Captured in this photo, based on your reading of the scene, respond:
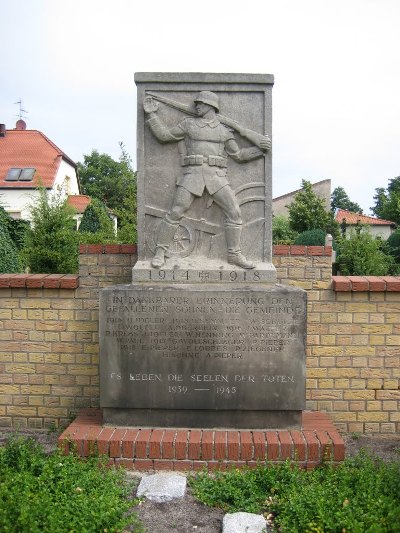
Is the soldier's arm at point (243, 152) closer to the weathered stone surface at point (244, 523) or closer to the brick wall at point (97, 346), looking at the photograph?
the brick wall at point (97, 346)

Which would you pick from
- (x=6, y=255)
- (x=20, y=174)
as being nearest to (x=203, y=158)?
(x=6, y=255)

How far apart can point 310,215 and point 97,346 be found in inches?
825

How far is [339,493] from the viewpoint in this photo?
3.23 meters

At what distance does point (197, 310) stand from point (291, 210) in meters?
21.9

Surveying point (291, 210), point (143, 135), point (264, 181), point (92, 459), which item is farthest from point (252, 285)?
point (291, 210)

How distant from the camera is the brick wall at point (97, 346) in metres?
4.77

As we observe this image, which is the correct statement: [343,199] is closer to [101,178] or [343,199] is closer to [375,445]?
[101,178]

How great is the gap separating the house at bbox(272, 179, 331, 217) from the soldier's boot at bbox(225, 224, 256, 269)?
25969mm

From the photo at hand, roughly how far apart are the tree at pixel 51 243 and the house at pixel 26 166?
12501mm

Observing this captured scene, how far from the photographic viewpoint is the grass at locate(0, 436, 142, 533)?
9.27ft

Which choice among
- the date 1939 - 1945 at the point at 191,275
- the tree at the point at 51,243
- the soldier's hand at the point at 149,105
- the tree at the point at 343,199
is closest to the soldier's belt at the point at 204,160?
the soldier's hand at the point at 149,105

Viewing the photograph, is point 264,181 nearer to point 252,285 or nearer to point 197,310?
point 252,285

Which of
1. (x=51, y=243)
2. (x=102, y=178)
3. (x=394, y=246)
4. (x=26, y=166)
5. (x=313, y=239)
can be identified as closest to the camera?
(x=51, y=243)

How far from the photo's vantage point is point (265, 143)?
427 centimetres
